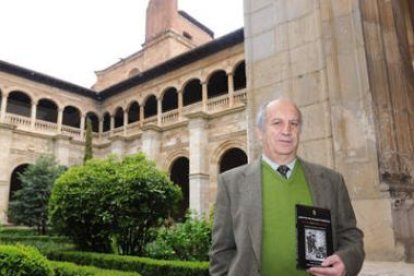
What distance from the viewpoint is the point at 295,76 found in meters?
4.46

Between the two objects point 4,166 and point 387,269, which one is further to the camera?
point 4,166

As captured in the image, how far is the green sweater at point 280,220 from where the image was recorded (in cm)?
169

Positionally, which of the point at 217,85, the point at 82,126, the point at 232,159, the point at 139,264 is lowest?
the point at 139,264

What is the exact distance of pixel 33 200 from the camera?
63.9 ft

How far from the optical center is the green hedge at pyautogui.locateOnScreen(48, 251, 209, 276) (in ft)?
21.0

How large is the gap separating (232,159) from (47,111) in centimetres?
1496

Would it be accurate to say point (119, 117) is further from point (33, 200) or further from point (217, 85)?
point (33, 200)

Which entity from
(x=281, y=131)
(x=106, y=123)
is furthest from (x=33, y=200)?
(x=281, y=131)

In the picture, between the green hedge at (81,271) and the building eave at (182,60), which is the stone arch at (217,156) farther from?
the green hedge at (81,271)

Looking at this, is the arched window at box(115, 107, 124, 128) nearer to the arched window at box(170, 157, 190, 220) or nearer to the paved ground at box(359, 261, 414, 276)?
the arched window at box(170, 157, 190, 220)

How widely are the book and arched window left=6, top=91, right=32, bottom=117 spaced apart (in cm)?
2665

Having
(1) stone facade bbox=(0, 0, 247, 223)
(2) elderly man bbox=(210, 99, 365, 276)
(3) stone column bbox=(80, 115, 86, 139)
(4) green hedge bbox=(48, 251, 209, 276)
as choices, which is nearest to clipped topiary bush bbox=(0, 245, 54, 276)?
(4) green hedge bbox=(48, 251, 209, 276)

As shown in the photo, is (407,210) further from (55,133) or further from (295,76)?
(55,133)

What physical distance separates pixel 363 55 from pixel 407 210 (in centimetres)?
168
